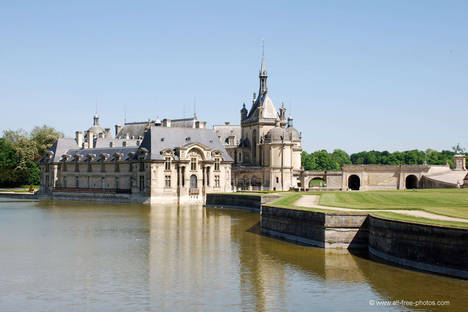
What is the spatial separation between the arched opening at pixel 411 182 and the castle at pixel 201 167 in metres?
0.22

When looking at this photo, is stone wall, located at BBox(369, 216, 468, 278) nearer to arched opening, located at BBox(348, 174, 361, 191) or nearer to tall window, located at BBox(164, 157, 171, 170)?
tall window, located at BBox(164, 157, 171, 170)

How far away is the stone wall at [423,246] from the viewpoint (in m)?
27.1

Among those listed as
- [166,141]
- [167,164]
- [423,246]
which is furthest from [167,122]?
[423,246]

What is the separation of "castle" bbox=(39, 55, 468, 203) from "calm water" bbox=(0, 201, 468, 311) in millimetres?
38423

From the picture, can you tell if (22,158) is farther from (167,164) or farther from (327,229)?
(327,229)

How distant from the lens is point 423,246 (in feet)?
95.9

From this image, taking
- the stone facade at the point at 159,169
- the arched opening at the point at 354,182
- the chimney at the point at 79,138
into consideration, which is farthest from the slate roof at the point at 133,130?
the arched opening at the point at 354,182

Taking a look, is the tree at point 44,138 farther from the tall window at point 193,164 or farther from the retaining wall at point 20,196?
the tall window at point 193,164

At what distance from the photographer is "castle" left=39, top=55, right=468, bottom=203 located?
8694cm

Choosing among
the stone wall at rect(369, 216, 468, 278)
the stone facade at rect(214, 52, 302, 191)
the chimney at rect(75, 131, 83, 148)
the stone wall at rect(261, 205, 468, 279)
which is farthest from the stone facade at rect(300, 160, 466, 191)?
the stone wall at rect(369, 216, 468, 278)

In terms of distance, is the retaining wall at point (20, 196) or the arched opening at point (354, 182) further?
the arched opening at point (354, 182)

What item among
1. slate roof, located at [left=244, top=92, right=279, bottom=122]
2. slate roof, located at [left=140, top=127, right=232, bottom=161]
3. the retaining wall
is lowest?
the retaining wall

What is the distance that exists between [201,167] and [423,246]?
6152 cm

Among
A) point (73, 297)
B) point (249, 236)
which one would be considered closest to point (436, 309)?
point (73, 297)
